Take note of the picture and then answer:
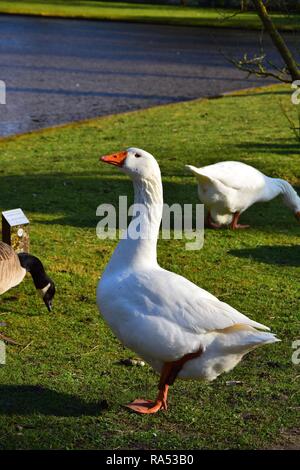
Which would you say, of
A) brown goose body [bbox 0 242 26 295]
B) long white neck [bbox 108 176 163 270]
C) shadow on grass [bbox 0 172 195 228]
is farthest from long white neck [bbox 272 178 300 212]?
long white neck [bbox 108 176 163 270]

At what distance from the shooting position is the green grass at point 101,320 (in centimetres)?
418

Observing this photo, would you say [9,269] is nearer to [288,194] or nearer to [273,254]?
[273,254]

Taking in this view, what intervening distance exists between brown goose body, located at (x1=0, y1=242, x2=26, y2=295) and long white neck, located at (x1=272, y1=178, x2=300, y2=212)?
2.81 metres

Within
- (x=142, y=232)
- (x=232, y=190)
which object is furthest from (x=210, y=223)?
(x=142, y=232)

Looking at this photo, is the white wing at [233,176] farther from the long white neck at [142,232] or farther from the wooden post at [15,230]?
the long white neck at [142,232]

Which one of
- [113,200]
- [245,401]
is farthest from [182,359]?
[113,200]

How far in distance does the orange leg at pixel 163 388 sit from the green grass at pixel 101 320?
5cm

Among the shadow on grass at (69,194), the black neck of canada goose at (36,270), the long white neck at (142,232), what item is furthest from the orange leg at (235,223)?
the long white neck at (142,232)

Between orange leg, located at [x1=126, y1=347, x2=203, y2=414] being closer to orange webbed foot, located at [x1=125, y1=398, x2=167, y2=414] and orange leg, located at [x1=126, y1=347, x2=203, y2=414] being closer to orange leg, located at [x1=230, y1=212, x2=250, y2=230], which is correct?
orange webbed foot, located at [x1=125, y1=398, x2=167, y2=414]

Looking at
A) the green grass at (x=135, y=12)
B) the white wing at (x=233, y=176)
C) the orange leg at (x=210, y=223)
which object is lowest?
the green grass at (x=135, y=12)

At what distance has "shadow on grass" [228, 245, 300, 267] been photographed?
6.89 metres

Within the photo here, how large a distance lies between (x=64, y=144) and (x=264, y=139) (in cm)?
264

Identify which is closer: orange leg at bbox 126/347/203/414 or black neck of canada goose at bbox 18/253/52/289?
orange leg at bbox 126/347/203/414
